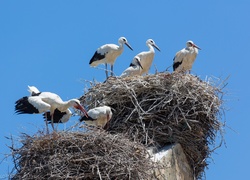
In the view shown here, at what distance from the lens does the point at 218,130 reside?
51.2ft

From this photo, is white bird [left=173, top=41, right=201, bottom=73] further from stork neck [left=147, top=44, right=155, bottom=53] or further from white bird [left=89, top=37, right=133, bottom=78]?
white bird [left=89, top=37, right=133, bottom=78]

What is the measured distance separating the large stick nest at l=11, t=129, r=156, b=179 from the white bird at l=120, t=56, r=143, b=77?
3.65 metres

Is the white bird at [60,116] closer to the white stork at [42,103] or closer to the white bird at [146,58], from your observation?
the white stork at [42,103]

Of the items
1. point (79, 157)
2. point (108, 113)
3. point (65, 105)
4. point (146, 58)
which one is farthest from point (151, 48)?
point (79, 157)

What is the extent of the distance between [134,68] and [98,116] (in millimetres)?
2735

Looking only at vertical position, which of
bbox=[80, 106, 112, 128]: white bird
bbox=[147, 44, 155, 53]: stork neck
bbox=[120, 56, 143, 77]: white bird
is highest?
bbox=[147, 44, 155, 53]: stork neck

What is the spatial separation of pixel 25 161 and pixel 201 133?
10.9ft

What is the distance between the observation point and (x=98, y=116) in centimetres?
1498

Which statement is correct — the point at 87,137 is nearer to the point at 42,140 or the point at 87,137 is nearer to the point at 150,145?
the point at 42,140

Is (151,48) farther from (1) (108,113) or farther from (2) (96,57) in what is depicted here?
(1) (108,113)

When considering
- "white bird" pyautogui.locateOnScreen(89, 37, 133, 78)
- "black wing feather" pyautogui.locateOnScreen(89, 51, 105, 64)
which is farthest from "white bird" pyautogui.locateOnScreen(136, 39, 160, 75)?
"black wing feather" pyautogui.locateOnScreen(89, 51, 105, 64)

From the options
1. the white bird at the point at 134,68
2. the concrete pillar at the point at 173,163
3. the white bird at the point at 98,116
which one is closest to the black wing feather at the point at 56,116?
the white bird at the point at 98,116

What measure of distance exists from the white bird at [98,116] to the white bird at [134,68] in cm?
224

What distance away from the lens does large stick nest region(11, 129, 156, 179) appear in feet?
Answer: 43.5
